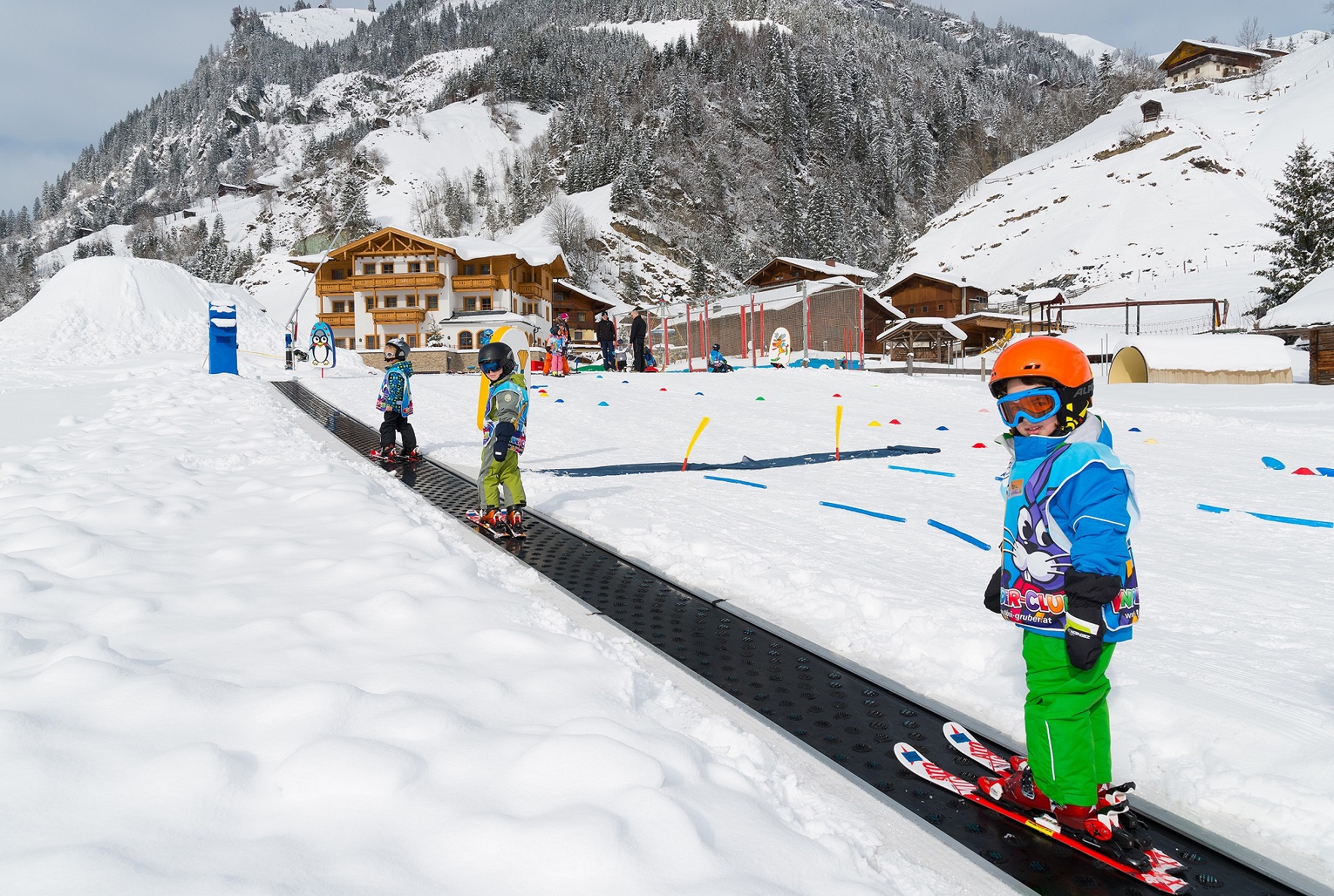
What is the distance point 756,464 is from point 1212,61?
116m

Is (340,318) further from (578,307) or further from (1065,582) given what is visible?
(1065,582)

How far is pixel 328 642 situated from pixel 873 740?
7.25 ft

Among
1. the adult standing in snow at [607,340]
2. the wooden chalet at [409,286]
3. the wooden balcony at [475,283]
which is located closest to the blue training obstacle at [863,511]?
the adult standing in snow at [607,340]

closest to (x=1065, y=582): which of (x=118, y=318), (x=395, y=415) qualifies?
(x=395, y=415)

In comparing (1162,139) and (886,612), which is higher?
(1162,139)

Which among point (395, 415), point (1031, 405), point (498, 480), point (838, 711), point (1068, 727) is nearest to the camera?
point (1068, 727)

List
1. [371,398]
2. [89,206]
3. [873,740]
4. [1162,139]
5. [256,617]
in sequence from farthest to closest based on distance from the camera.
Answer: [89,206], [1162,139], [371,398], [256,617], [873,740]

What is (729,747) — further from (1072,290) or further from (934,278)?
(1072,290)

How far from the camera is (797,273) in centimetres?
5116

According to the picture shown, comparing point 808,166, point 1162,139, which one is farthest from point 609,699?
point 808,166

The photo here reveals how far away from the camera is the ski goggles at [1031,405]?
2.39 m

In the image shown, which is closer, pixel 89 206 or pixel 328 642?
pixel 328 642

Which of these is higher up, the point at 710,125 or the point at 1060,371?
the point at 710,125

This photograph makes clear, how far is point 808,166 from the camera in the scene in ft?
329
